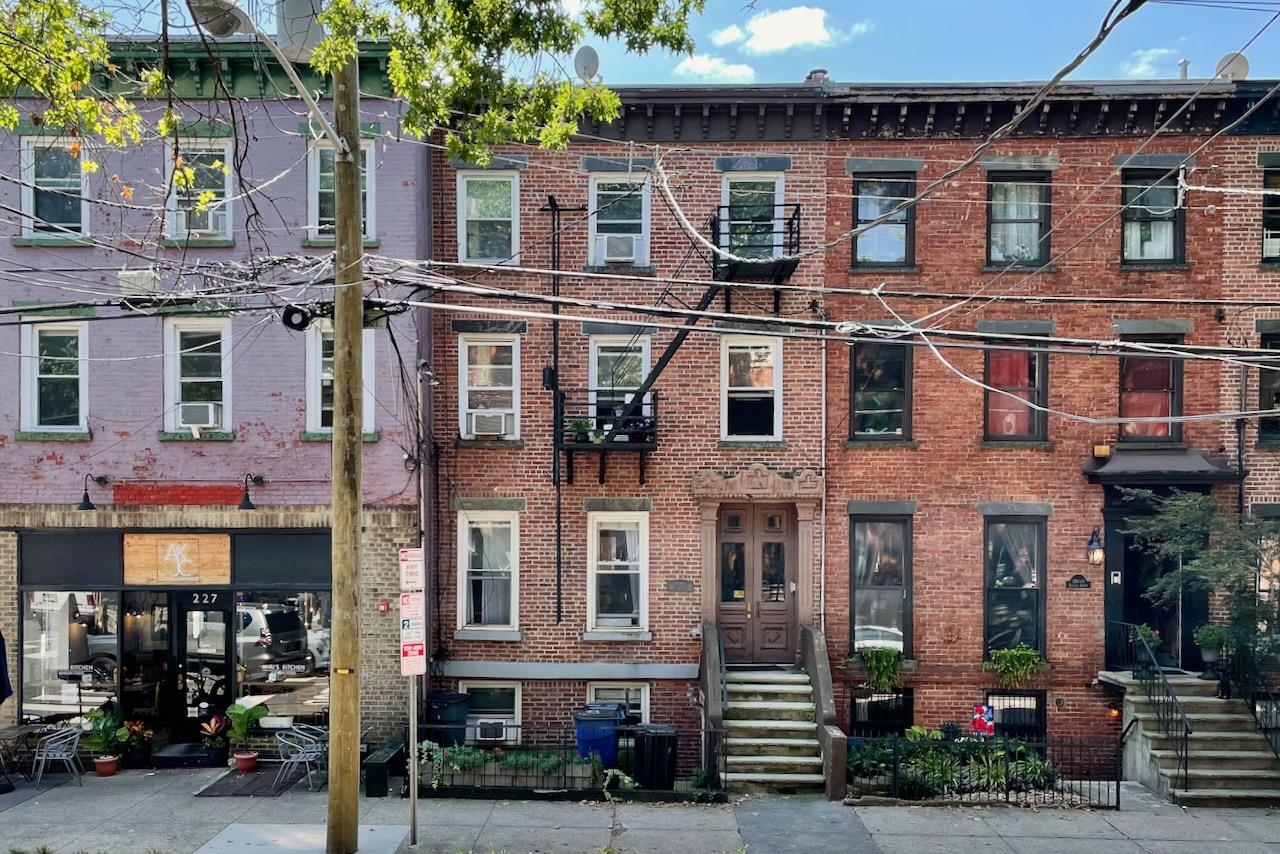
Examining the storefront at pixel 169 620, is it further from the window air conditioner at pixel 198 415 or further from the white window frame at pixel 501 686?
the white window frame at pixel 501 686

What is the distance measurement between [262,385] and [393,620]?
3873 millimetres

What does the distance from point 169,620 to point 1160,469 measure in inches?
578

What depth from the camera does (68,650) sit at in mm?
14781


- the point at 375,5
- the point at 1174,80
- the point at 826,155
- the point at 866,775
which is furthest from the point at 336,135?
the point at 1174,80

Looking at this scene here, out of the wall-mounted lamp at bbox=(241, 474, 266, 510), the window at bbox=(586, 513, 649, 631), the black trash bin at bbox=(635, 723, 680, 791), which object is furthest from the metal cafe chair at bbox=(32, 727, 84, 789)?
the black trash bin at bbox=(635, 723, 680, 791)

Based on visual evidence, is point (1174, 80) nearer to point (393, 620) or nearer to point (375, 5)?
point (375, 5)

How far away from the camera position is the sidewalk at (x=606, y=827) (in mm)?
11055

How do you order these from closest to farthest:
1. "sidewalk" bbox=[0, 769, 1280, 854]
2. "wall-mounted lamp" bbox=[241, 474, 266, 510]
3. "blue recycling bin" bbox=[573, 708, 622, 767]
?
"sidewalk" bbox=[0, 769, 1280, 854] < "blue recycling bin" bbox=[573, 708, 622, 767] < "wall-mounted lamp" bbox=[241, 474, 266, 510]

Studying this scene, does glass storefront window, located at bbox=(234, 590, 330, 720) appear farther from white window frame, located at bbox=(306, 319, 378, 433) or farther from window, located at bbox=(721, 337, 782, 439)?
window, located at bbox=(721, 337, 782, 439)

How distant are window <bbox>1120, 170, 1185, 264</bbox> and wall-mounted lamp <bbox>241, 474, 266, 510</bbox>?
43.3 ft

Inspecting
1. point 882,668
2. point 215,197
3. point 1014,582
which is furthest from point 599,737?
point 215,197

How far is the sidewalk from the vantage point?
36.3 feet

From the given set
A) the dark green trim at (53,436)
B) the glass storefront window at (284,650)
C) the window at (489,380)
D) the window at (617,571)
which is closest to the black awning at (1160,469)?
the window at (617,571)

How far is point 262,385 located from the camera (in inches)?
574
